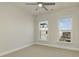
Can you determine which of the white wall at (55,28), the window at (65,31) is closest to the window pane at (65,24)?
the window at (65,31)

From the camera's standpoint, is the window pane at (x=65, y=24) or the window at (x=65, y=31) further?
the window pane at (x=65, y=24)

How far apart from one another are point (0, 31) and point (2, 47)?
49 centimetres

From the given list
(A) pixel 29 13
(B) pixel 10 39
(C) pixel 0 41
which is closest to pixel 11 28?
(B) pixel 10 39

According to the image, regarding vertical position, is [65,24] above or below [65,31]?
above

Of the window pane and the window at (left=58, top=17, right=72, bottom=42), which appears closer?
the window at (left=58, top=17, right=72, bottom=42)

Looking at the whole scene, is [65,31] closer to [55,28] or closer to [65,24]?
[65,24]

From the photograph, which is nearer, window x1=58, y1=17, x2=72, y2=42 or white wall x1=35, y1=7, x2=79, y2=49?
window x1=58, y1=17, x2=72, y2=42

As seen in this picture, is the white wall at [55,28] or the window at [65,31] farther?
the white wall at [55,28]

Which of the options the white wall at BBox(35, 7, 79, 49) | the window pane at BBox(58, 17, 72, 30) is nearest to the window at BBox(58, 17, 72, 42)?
the window pane at BBox(58, 17, 72, 30)

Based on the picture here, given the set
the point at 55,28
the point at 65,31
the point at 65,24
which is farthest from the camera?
the point at 55,28

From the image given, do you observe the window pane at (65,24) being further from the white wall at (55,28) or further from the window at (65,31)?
the white wall at (55,28)

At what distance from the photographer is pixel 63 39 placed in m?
1.92

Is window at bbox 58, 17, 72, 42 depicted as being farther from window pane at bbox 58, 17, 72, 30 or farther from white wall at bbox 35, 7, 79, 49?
white wall at bbox 35, 7, 79, 49

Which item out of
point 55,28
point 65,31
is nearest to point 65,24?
point 65,31
